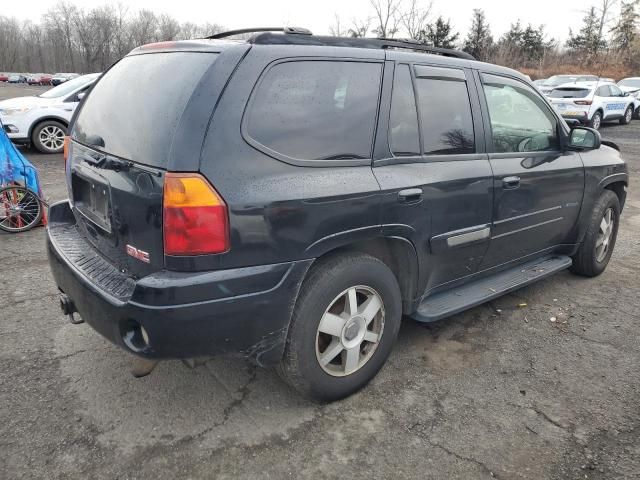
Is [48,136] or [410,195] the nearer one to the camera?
[410,195]

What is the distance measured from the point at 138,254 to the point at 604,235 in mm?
4121

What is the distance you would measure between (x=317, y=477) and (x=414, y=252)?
1290 millimetres

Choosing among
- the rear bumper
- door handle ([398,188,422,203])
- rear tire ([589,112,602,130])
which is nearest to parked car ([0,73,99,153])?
the rear bumper

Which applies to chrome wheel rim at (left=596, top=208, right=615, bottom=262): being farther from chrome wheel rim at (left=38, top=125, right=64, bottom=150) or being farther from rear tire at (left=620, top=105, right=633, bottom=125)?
rear tire at (left=620, top=105, right=633, bottom=125)

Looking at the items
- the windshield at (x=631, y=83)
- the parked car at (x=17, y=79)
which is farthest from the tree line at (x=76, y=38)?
the windshield at (x=631, y=83)

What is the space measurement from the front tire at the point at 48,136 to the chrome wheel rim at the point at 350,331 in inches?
394

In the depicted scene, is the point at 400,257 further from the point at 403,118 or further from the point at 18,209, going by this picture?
the point at 18,209

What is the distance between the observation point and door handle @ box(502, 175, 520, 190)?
3.35 meters

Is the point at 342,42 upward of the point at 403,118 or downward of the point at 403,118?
upward

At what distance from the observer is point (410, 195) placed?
2770 mm

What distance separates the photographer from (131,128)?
242cm

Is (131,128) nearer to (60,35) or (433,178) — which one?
(433,178)

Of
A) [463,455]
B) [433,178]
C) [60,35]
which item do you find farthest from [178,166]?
[60,35]

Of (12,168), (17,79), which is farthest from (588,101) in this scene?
(17,79)
